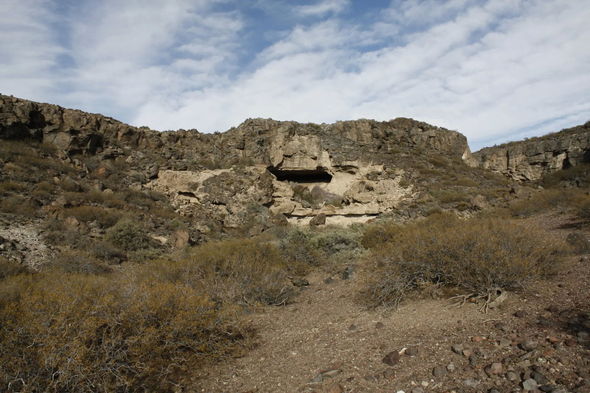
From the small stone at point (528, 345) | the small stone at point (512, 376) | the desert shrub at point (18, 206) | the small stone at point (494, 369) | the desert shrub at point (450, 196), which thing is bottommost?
the small stone at point (494, 369)

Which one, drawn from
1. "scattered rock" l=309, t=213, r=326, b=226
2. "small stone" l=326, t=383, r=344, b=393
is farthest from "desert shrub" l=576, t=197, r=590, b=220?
"small stone" l=326, t=383, r=344, b=393

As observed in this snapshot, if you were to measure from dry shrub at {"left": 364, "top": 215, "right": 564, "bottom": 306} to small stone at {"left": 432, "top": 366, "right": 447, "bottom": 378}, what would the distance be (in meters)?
2.01

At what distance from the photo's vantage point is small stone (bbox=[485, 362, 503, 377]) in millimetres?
3362

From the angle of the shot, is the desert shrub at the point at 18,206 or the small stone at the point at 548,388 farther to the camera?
the desert shrub at the point at 18,206

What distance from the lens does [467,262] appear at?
18.2 ft

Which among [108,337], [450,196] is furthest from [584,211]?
[108,337]

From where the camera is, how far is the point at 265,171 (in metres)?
22.1

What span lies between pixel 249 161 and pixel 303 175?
373cm

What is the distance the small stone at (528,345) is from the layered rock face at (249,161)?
16.4m

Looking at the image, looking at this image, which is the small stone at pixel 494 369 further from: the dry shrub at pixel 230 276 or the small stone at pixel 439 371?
the dry shrub at pixel 230 276

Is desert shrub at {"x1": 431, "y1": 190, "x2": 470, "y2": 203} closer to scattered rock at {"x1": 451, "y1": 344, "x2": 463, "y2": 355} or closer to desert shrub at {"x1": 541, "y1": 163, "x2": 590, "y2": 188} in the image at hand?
desert shrub at {"x1": 541, "y1": 163, "x2": 590, "y2": 188}

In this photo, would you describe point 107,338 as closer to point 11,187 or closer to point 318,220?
point 11,187

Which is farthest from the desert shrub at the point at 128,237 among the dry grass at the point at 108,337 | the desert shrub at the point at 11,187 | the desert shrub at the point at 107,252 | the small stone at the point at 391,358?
the small stone at the point at 391,358

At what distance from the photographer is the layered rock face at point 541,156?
1099 inches
